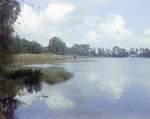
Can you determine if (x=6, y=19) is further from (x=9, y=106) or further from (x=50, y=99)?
(x=50, y=99)

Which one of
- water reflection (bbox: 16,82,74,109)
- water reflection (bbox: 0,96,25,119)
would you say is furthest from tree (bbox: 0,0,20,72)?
water reflection (bbox: 16,82,74,109)

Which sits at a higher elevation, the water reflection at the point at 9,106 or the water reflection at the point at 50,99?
the water reflection at the point at 9,106

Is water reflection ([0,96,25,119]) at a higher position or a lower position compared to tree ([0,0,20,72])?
lower

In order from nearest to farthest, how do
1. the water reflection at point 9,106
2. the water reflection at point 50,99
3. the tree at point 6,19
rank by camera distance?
the tree at point 6,19
the water reflection at point 9,106
the water reflection at point 50,99

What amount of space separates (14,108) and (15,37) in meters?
3.12

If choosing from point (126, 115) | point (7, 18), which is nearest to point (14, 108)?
point (7, 18)

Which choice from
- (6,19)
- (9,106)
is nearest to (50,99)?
(9,106)

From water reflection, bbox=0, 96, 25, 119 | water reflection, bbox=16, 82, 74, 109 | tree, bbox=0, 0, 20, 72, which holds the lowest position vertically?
water reflection, bbox=16, 82, 74, 109

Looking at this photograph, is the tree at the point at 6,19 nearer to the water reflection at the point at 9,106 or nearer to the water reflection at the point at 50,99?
the water reflection at the point at 9,106

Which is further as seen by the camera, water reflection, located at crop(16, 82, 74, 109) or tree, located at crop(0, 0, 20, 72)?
water reflection, located at crop(16, 82, 74, 109)

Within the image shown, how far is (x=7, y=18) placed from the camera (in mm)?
5043

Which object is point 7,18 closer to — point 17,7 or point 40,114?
point 17,7

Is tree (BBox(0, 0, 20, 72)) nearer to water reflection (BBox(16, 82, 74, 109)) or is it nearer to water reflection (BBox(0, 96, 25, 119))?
water reflection (BBox(0, 96, 25, 119))

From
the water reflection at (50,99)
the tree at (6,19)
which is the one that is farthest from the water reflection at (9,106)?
the tree at (6,19)
